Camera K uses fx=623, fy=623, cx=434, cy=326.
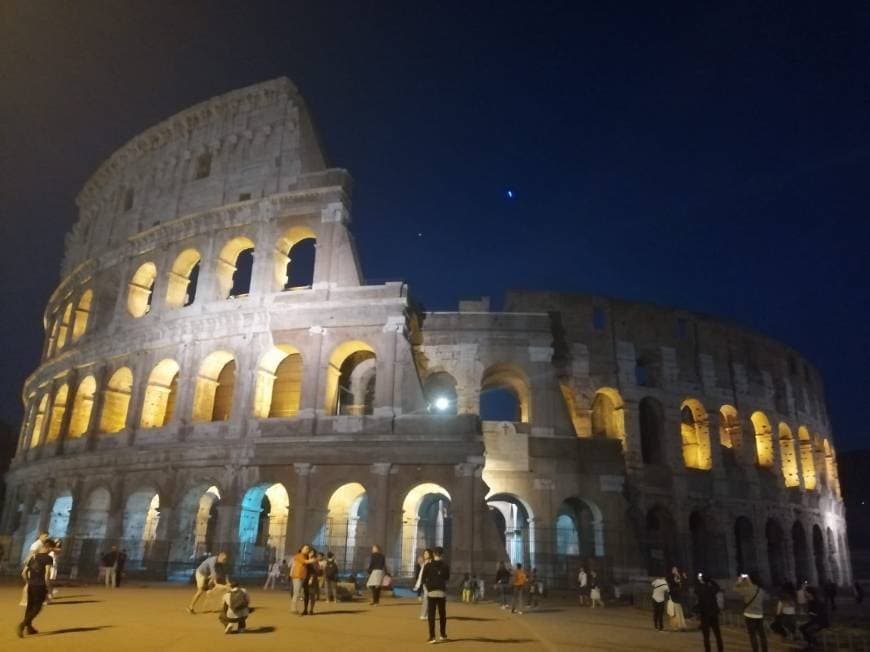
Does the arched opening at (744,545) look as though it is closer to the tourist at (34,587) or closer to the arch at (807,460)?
the arch at (807,460)

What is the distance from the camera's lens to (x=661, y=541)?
27.8 metres

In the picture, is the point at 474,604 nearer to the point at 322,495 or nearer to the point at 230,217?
the point at 322,495

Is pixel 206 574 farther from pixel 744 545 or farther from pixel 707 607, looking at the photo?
pixel 744 545

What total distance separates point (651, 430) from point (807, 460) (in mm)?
12030

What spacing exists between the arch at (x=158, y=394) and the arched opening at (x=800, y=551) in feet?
104

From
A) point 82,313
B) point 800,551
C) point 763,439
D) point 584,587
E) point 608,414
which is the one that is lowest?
point 584,587

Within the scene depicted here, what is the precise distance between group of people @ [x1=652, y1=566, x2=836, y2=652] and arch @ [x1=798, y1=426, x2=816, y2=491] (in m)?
26.6

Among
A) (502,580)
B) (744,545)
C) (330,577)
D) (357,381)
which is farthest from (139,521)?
(744,545)

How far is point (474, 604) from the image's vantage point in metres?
15.7

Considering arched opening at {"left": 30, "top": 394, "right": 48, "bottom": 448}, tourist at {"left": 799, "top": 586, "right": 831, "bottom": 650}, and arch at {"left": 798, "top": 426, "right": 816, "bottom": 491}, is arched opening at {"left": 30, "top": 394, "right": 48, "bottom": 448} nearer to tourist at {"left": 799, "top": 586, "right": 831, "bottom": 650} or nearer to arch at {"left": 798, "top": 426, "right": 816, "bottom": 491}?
tourist at {"left": 799, "top": 586, "right": 831, "bottom": 650}

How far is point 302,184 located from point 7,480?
70.5ft

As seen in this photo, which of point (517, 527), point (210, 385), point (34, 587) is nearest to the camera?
point (34, 587)

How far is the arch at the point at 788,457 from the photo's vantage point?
3394 centimetres

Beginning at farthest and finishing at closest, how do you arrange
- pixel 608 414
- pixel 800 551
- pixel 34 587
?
pixel 800 551
pixel 608 414
pixel 34 587
